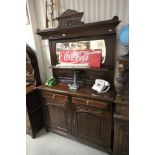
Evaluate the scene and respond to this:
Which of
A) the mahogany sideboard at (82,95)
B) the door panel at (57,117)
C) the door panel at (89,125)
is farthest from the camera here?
the door panel at (57,117)

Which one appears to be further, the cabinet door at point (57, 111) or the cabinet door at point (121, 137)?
the cabinet door at point (57, 111)

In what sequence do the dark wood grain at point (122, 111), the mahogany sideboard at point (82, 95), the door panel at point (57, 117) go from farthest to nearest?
the door panel at point (57, 117), the mahogany sideboard at point (82, 95), the dark wood grain at point (122, 111)

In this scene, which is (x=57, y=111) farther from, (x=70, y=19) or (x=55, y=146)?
(x=70, y=19)

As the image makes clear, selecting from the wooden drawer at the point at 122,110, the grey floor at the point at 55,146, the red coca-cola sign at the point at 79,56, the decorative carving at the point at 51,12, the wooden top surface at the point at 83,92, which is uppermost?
the decorative carving at the point at 51,12

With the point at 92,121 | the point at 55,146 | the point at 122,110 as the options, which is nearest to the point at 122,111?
the point at 122,110

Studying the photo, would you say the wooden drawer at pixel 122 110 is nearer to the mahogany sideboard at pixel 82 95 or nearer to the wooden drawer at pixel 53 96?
the mahogany sideboard at pixel 82 95

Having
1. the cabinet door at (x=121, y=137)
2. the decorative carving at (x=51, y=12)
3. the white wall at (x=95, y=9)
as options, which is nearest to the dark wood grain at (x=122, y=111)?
the cabinet door at (x=121, y=137)

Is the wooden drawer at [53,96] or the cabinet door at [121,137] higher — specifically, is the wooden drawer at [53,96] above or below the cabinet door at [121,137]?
above

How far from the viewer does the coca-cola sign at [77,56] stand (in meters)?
1.71

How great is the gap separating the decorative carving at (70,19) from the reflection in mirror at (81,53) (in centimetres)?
28

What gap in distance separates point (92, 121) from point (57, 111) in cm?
58
